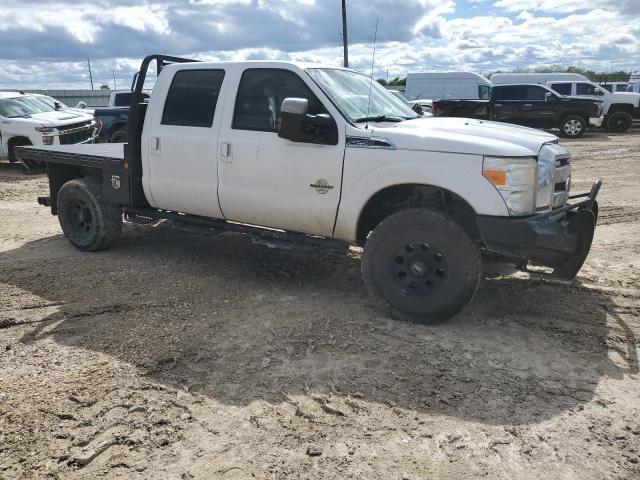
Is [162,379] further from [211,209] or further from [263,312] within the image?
[211,209]

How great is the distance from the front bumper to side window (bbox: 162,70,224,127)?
2693 mm

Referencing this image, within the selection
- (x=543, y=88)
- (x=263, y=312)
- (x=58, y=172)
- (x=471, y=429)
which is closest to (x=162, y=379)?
(x=263, y=312)

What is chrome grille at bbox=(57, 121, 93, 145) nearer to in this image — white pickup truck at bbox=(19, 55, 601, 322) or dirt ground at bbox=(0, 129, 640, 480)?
white pickup truck at bbox=(19, 55, 601, 322)

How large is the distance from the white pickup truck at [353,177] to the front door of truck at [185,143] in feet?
0.04

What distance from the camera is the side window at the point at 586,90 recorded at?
71.5 ft

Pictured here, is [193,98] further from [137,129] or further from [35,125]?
[35,125]

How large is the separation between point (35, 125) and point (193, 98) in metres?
8.93

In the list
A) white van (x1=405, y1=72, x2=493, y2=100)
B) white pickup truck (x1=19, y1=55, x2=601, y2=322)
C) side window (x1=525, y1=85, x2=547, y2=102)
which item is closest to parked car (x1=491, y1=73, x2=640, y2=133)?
side window (x1=525, y1=85, x2=547, y2=102)

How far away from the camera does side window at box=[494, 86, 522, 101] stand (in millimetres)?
20312

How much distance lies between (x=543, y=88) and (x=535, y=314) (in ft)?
58.6

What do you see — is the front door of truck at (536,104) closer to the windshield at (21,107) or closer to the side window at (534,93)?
the side window at (534,93)

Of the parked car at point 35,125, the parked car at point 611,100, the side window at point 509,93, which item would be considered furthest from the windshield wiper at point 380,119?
the parked car at point 611,100

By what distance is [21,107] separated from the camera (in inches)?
535

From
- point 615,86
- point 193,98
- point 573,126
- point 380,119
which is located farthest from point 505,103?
point 193,98
